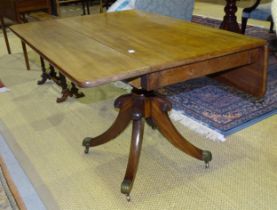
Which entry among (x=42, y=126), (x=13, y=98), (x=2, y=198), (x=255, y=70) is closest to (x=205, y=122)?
(x=255, y=70)

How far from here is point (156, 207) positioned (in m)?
1.42

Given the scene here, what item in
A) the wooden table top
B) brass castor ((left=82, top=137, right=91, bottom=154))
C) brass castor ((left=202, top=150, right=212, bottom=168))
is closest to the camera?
the wooden table top

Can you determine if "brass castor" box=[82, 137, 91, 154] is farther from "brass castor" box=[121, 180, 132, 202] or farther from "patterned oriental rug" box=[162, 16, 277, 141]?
"patterned oriental rug" box=[162, 16, 277, 141]

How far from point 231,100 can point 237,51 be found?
1.05 meters

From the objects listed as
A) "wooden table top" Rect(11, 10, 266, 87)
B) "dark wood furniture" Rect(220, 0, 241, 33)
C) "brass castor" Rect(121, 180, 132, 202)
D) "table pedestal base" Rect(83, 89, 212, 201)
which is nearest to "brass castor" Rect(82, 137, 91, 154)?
"table pedestal base" Rect(83, 89, 212, 201)

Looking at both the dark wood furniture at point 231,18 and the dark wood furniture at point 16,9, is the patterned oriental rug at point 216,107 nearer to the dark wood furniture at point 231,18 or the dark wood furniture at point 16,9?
the dark wood furniture at point 231,18

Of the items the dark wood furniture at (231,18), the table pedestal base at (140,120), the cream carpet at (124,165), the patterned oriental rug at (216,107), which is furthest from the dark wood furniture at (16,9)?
the table pedestal base at (140,120)

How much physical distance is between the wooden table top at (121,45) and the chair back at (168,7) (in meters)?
0.83

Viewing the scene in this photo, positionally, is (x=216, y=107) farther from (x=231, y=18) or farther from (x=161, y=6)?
(x=231, y=18)

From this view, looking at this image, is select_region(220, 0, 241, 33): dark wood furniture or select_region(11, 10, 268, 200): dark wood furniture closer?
select_region(11, 10, 268, 200): dark wood furniture

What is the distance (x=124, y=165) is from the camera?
5.61 feet

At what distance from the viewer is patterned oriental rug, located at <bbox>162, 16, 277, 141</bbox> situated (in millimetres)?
2000

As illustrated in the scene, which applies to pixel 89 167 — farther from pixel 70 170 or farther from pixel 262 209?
pixel 262 209

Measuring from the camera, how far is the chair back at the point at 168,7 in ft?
8.59
